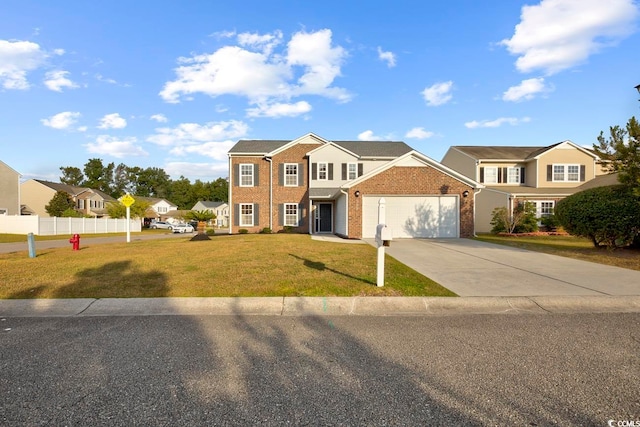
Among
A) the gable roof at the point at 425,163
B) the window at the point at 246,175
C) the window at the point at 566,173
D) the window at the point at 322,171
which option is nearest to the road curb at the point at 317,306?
the gable roof at the point at 425,163

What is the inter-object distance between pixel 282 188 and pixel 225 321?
20738mm

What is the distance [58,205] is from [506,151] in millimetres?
56299

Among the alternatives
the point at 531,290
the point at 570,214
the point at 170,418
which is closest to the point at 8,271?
the point at 170,418

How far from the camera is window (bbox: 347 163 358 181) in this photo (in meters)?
24.7

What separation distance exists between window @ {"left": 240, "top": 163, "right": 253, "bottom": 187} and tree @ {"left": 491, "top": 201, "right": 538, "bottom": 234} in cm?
1719

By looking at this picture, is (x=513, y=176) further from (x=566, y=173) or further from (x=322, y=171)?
(x=322, y=171)

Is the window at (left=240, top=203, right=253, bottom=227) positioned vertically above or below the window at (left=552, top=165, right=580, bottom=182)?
below

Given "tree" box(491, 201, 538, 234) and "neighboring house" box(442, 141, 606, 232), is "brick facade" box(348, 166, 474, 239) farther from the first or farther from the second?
"neighboring house" box(442, 141, 606, 232)

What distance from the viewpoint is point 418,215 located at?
18484 millimetres

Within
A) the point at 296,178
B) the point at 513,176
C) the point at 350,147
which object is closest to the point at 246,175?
the point at 296,178

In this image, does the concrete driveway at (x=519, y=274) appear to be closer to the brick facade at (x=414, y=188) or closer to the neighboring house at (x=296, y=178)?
the brick facade at (x=414, y=188)

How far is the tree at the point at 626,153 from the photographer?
33.4 ft

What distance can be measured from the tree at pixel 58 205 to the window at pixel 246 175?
123 ft

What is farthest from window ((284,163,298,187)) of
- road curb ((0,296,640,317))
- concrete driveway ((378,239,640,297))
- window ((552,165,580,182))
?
road curb ((0,296,640,317))
